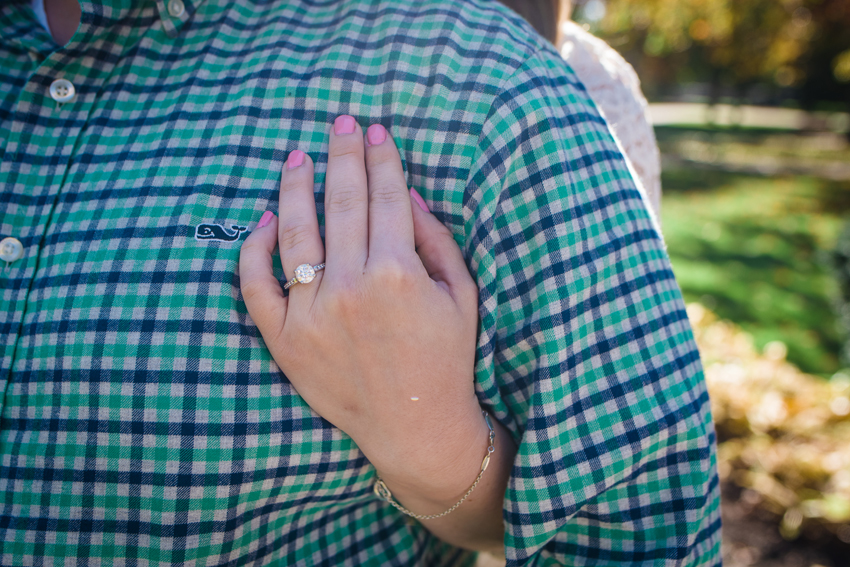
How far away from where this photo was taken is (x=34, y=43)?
4.17 ft

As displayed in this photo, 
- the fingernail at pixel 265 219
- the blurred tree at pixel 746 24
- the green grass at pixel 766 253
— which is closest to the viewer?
the fingernail at pixel 265 219

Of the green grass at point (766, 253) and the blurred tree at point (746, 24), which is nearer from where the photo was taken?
the green grass at point (766, 253)

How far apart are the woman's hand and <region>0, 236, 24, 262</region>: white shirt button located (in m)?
0.53

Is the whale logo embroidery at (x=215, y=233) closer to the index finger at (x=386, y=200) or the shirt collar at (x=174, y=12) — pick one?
the index finger at (x=386, y=200)

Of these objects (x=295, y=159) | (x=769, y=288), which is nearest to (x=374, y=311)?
(x=295, y=159)

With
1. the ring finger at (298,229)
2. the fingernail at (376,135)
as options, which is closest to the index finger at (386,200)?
the fingernail at (376,135)

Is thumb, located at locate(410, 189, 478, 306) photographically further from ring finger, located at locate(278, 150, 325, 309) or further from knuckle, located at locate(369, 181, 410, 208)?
ring finger, located at locate(278, 150, 325, 309)

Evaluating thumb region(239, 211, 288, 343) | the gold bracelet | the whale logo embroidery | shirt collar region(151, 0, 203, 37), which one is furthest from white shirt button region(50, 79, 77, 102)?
the gold bracelet

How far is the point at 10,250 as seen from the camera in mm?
1132

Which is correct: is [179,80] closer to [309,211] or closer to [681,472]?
[309,211]

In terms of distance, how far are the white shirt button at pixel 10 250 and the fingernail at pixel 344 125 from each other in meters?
0.74

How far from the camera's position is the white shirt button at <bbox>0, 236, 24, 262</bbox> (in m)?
1.13

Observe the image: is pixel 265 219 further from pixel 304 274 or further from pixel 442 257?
pixel 442 257

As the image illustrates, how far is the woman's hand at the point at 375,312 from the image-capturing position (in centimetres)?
98
